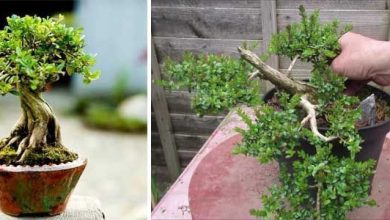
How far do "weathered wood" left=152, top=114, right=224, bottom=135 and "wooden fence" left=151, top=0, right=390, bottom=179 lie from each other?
26mm

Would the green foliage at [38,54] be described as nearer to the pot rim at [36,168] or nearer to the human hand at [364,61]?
the pot rim at [36,168]

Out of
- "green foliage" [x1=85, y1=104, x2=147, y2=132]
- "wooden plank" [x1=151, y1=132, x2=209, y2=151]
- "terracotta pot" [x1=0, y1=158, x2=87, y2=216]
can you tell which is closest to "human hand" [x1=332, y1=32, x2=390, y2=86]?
"terracotta pot" [x1=0, y1=158, x2=87, y2=216]

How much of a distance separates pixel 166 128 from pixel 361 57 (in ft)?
2.09

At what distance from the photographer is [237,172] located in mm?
1290

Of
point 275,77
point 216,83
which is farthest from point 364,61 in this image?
point 216,83

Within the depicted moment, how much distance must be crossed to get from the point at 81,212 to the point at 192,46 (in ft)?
1.92

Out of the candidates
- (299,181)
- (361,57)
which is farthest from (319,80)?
(299,181)

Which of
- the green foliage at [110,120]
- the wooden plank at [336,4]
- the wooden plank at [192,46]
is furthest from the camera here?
the green foliage at [110,120]

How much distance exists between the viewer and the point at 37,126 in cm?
106

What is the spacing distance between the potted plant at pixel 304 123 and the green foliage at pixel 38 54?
187 mm

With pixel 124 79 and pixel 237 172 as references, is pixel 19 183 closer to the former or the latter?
pixel 237 172

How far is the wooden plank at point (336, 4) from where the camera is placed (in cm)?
145

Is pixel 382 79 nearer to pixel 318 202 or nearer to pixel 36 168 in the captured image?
pixel 318 202

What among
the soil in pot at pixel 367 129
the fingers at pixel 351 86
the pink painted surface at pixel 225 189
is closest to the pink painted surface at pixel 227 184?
the pink painted surface at pixel 225 189
